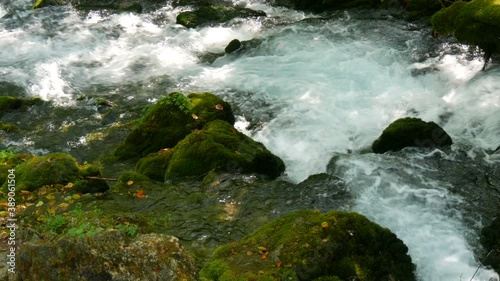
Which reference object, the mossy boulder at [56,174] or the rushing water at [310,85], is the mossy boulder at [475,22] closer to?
the rushing water at [310,85]

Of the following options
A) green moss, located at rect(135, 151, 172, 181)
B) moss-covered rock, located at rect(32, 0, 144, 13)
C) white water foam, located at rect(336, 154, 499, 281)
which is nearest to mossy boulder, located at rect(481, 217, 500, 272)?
white water foam, located at rect(336, 154, 499, 281)

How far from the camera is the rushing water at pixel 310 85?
27.3ft

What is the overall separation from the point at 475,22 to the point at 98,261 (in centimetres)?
1009

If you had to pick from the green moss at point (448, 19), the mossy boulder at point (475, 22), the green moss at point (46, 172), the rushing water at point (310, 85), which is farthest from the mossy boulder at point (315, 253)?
the green moss at point (448, 19)

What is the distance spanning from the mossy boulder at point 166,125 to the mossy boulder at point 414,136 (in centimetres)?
373

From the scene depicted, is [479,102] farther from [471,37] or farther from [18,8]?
[18,8]

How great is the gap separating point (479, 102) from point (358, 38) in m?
5.06

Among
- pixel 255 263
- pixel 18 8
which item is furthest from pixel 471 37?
pixel 18 8

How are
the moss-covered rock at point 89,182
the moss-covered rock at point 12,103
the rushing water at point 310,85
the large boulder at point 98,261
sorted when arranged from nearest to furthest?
the large boulder at point 98,261 → the rushing water at point 310,85 → the moss-covered rock at point 89,182 → the moss-covered rock at point 12,103

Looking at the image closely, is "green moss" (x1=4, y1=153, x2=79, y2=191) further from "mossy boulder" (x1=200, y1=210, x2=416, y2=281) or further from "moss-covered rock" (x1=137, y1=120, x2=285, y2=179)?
"mossy boulder" (x1=200, y1=210, x2=416, y2=281)

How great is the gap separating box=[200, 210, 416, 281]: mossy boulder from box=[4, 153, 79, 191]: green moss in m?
4.08

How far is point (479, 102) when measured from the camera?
11.3 meters

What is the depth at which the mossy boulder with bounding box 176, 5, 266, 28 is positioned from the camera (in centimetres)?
1780

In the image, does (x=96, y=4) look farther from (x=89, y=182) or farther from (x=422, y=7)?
(x=89, y=182)
